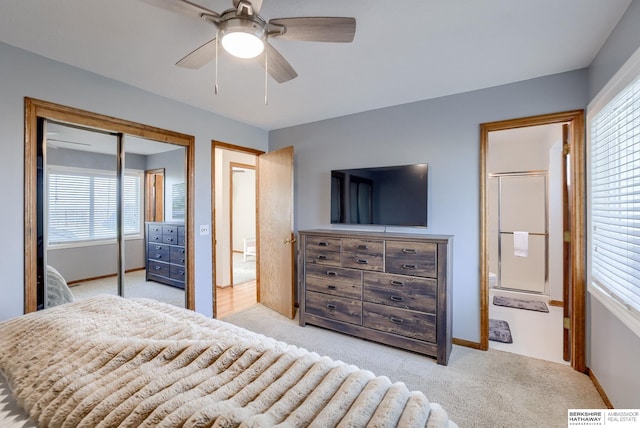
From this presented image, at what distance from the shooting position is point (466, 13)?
1.61 meters

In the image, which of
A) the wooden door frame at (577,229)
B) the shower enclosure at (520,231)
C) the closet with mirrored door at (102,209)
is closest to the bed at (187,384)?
the closet with mirrored door at (102,209)

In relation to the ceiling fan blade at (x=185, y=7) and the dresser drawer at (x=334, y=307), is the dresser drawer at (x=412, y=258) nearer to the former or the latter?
the dresser drawer at (x=334, y=307)

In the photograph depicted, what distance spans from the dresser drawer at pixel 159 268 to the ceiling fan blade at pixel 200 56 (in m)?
2.04

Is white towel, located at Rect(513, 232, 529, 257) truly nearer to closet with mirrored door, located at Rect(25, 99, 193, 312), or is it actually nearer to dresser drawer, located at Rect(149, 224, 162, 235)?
closet with mirrored door, located at Rect(25, 99, 193, 312)

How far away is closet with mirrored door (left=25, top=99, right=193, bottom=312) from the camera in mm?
2102

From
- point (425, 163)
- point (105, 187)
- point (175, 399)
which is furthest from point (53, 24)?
point (425, 163)

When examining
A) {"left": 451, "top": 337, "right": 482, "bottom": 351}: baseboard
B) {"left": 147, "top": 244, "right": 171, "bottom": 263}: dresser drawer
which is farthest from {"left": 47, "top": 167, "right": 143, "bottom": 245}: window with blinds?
{"left": 451, "top": 337, "right": 482, "bottom": 351}: baseboard

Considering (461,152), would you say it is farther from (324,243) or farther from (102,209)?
(102,209)

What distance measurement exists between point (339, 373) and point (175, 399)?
0.48m

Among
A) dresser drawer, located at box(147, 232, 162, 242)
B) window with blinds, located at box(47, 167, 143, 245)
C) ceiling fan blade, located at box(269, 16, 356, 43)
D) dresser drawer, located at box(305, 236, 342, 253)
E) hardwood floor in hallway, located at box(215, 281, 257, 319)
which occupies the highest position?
ceiling fan blade, located at box(269, 16, 356, 43)

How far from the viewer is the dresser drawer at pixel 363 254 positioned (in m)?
2.70

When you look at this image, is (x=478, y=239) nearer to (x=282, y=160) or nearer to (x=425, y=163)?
(x=425, y=163)

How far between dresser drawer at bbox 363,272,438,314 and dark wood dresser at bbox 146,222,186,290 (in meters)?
2.03

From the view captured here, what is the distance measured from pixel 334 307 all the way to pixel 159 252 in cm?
194
